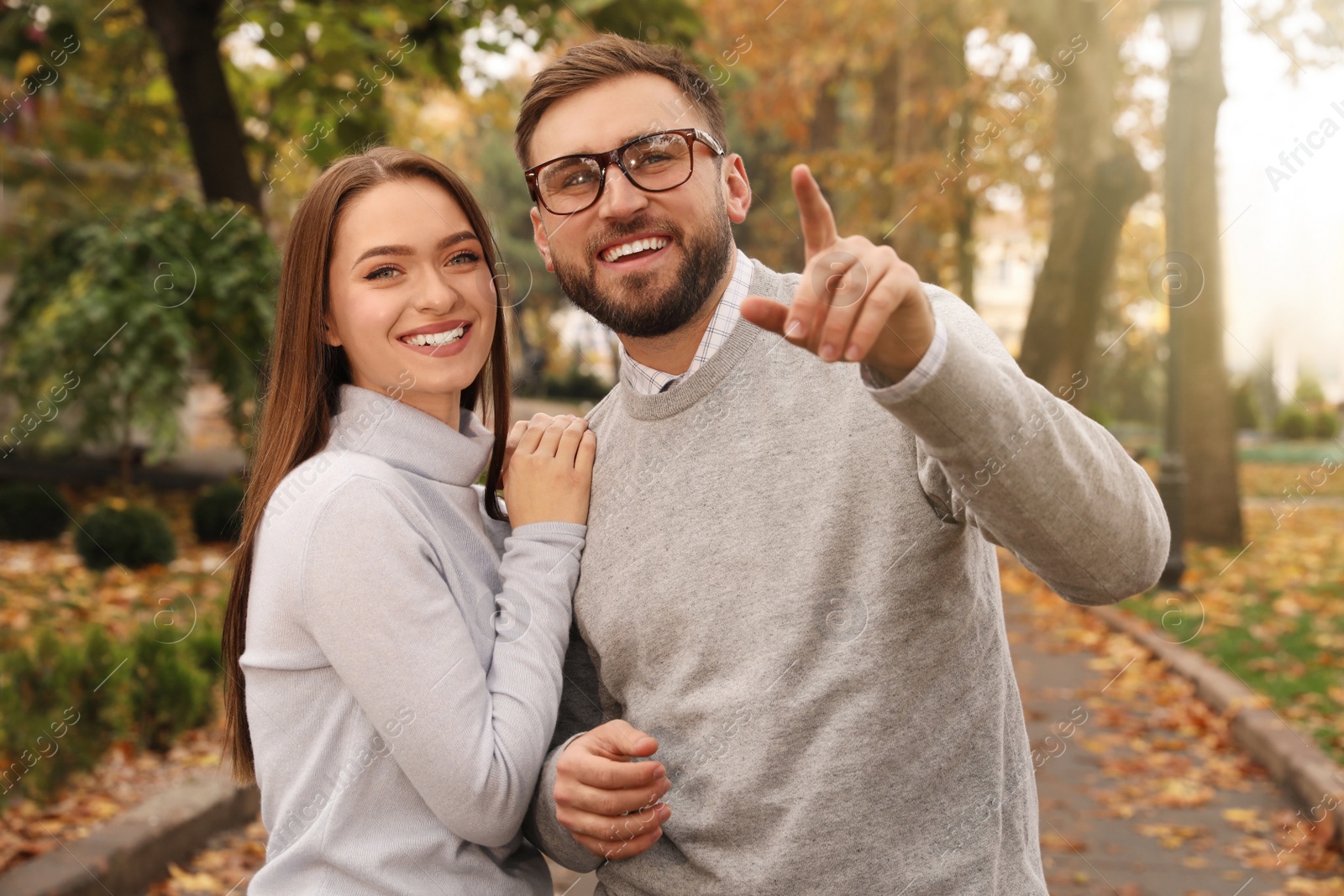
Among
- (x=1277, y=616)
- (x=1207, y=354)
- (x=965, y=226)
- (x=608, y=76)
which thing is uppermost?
(x=608, y=76)

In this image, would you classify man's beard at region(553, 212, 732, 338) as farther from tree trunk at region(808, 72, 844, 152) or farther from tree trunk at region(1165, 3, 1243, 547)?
tree trunk at region(808, 72, 844, 152)

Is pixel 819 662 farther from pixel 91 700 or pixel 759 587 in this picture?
pixel 91 700

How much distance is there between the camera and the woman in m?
1.92

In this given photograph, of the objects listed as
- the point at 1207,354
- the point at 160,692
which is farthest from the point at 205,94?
the point at 1207,354

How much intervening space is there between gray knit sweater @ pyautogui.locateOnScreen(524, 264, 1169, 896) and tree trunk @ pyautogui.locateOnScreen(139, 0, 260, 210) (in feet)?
28.4

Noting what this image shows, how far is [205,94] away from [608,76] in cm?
857

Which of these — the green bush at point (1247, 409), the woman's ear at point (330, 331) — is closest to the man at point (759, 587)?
the woman's ear at point (330, 331)

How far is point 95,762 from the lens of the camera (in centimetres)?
504

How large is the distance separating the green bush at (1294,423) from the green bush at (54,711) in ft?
97.8

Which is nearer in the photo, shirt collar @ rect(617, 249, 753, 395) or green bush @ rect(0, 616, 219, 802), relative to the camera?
shirt collar @ rect(617, 249, 753, 395)

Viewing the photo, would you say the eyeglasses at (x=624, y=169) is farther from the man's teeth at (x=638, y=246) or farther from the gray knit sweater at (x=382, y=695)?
the gray knit sweater at (x=382, y=695)

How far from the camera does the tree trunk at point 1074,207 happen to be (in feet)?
38.6

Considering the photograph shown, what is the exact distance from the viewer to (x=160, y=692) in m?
5.48

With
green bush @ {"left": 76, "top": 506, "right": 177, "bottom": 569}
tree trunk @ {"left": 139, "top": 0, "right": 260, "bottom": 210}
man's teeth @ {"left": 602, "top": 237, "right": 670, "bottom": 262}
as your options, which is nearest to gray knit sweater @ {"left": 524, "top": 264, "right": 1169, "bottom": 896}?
man's teeth @ {"left": 602, "top": 237, "right": 670, "bottom": 262}
